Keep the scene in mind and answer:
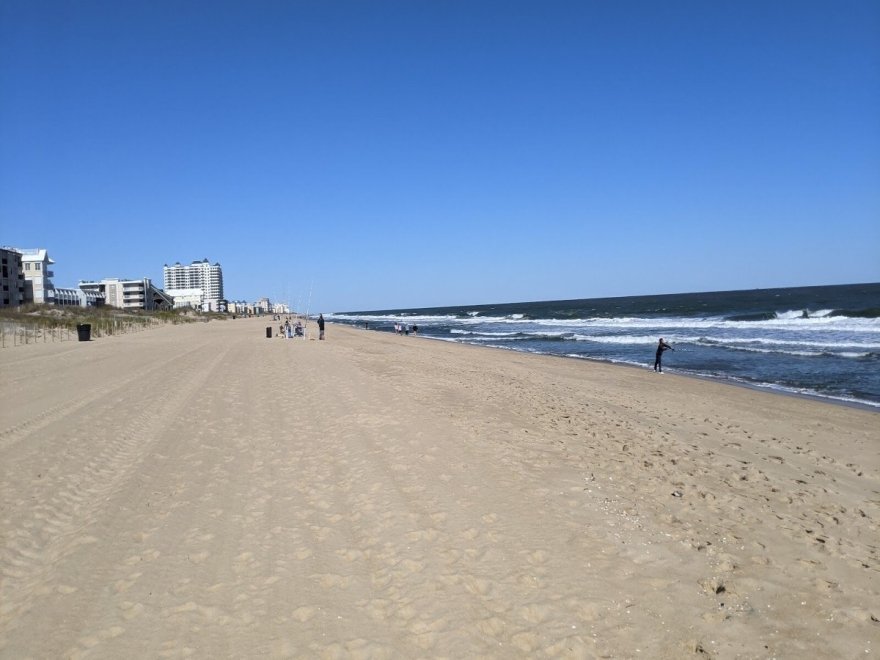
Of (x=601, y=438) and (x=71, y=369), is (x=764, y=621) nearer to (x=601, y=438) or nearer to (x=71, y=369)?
(x=601, y=438)

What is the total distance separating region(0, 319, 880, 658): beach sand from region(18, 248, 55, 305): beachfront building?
8165 centimetres

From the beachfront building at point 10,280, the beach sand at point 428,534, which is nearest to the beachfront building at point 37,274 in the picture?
the beachfront building at point 10,280

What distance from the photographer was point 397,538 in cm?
456

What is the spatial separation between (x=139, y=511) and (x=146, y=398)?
646 cm

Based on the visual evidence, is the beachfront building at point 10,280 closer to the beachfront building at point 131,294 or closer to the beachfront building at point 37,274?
the beachfront building at point 37,274

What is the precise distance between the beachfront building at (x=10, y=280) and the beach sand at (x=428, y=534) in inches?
2592

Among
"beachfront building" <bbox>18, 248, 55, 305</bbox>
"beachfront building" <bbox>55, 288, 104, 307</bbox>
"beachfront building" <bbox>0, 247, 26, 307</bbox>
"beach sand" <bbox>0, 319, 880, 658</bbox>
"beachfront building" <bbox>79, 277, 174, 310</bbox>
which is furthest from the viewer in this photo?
"beachfront building" <bbox>79, 277, 174, 310</bbox>

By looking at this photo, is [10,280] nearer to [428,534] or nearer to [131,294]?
[131,294]

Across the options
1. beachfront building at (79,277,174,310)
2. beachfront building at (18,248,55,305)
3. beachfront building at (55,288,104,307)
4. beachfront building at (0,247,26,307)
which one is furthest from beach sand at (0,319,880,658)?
beachfront building at (79,277,174,310)

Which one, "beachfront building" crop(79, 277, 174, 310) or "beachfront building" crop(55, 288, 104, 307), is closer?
"beachfront building" crop(55, 288, 104, 307)

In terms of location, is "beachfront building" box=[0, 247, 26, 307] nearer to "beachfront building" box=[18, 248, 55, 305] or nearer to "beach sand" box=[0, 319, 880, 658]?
"beachfront building" box=[18, 248, 55, 305]

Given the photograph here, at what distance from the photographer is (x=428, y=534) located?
4.62 m

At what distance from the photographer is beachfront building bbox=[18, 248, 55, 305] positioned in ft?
244

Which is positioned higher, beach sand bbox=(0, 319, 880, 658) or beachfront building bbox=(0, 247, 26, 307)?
beachfront building bbox=(0, 247, 26, 307)
